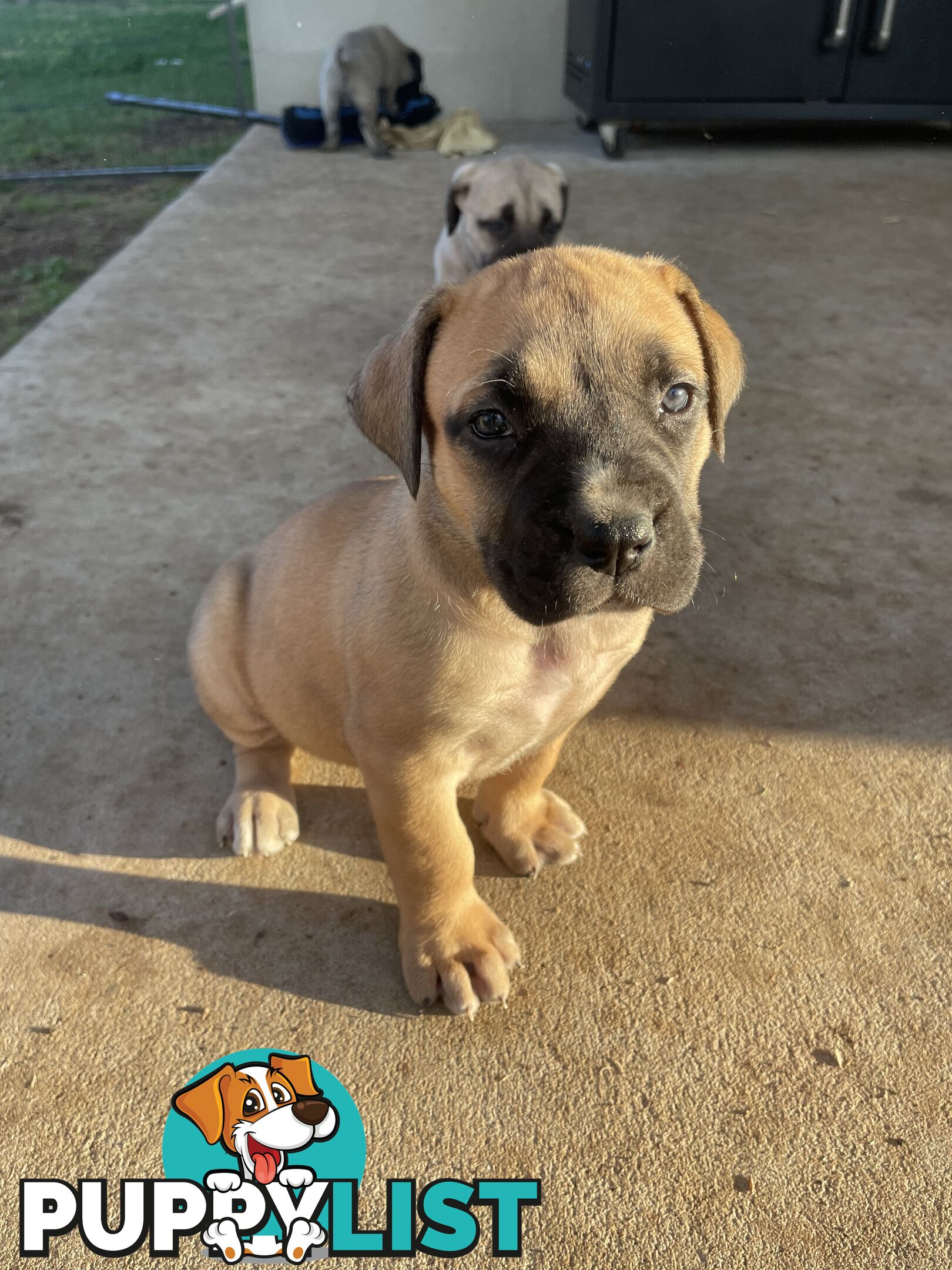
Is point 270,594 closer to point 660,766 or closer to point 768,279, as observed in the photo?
point 660,766

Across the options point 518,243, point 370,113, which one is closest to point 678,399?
point 518,243

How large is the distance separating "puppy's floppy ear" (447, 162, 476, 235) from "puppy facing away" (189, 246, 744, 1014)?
4550 mm

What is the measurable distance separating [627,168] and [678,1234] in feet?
35.3

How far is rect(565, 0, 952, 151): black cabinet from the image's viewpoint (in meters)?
10.2

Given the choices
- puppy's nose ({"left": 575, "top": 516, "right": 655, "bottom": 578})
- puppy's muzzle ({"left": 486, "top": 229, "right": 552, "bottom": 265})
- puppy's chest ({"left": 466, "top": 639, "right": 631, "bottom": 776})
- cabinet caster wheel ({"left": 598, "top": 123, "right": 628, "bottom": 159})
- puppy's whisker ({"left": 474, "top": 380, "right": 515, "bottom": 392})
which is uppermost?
puppy's whisker ({"left": 474, "top": 380, "right": 515, "bottom": 392})

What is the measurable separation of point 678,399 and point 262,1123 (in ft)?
5.99

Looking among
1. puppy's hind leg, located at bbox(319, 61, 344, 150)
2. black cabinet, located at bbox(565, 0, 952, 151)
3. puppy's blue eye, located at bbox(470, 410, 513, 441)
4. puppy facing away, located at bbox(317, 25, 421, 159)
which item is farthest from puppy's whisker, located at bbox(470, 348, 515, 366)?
puppy's hind leg, located at bbox(319, 61, 344, 150)

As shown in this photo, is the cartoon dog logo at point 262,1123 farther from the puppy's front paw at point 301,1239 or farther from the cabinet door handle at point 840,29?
the cabinet door handle at point 840,29

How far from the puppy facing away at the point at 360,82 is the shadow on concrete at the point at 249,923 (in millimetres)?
10727

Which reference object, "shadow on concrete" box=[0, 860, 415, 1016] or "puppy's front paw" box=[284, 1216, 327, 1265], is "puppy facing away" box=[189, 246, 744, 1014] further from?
"puppy's front paw" box=[284, 1216, 327, 1265]

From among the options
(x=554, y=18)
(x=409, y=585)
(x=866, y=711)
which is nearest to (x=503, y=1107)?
(x=409, y=585)

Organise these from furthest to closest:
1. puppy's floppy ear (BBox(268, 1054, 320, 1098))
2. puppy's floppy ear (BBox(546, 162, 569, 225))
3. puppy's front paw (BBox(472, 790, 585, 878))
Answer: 1. puppy's floppy ear (BBox(546, 162, 569, 225))
2. puppy's front paw (BBox(472, 790, 585, 878))
3. puppy's floppy ear (BBox(268, 1054, 320, 1098))

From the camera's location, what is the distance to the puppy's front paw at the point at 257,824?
2785 millimetres

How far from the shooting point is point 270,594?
274 centimetres
